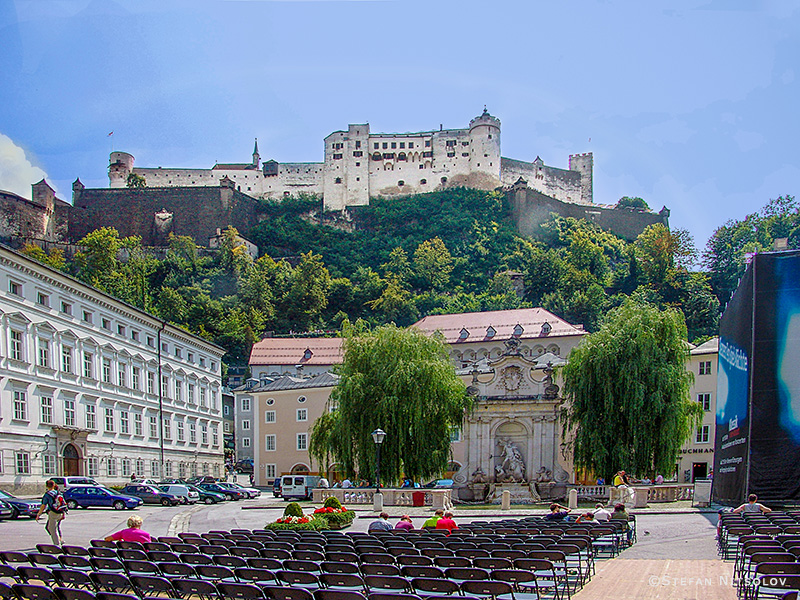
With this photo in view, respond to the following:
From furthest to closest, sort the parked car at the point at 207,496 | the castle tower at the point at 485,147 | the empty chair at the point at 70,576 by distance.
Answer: the castle tower at the point at 485,147 < the parked car at the point at 207,496 < the empty chair at the point at 70,576

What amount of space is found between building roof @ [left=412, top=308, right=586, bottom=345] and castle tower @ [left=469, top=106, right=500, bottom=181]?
49179 mm

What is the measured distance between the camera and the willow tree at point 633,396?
35.8 m

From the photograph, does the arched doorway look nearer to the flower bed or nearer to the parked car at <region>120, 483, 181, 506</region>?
the parked car at <region>120, 483, 181, 506</region>

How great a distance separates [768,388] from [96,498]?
1041 inches

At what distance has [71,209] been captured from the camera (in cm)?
12138

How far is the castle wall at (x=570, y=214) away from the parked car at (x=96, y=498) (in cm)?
10062

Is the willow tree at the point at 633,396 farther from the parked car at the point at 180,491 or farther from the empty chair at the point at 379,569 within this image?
the empty chair at the point at 379,569

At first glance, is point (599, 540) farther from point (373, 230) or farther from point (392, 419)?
point (373, 230)

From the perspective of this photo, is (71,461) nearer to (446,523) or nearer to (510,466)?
(510,466)

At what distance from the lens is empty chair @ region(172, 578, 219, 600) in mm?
9453

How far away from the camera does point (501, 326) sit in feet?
288

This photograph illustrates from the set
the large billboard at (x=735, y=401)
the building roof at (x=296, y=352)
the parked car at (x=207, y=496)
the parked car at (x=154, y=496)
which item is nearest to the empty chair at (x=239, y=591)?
the large billboard at (x=735, y=401)

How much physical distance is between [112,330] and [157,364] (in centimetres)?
608

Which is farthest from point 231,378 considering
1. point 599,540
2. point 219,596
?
point 219,596
